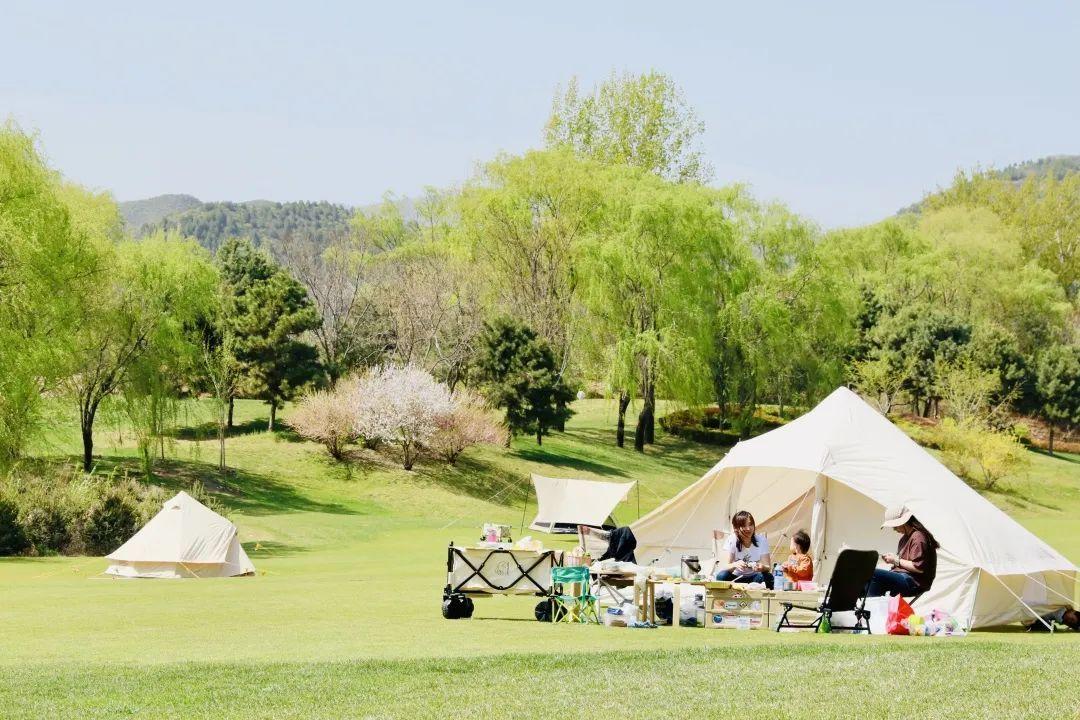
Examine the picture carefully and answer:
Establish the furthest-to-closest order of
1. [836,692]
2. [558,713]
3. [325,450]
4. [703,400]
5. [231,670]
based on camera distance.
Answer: [703,400] < [325,450] < [231,670] < [836,692] < [558,713]

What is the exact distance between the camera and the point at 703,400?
52.0 meters

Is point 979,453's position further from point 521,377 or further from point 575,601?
point 575,601

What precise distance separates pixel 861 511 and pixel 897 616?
5.08 m

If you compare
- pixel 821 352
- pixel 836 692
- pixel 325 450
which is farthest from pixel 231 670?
pixel 821 352

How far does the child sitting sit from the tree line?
2368 cm

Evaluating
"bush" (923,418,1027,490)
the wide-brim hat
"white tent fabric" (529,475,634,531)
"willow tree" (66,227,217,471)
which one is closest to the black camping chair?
the wide-brim hat

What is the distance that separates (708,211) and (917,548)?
1573 inches

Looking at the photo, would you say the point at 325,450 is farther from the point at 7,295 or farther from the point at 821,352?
the point at 821,352

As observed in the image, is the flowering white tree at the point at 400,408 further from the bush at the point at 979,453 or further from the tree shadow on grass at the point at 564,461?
the bush at the point at 979,453

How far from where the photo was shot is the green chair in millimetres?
14156

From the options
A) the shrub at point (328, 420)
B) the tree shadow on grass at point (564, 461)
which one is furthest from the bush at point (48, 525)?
the tree shadow on grass at point (564, 461)

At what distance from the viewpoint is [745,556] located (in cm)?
1491

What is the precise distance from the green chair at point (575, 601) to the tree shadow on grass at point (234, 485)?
939 inches

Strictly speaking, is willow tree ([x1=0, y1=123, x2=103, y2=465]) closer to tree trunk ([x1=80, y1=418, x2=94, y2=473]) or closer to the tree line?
the tree line
